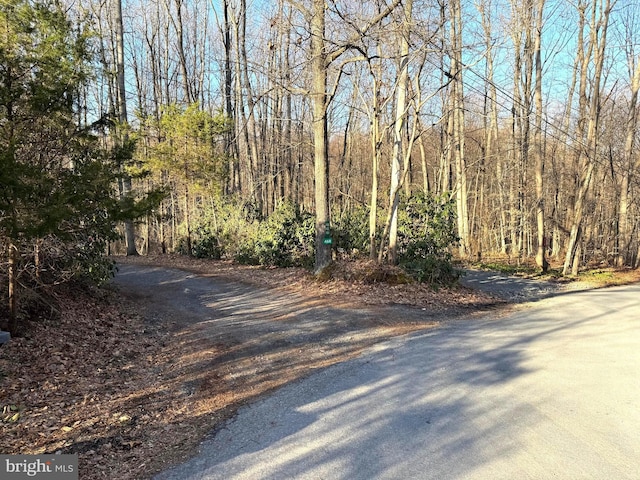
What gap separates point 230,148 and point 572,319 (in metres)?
17.3

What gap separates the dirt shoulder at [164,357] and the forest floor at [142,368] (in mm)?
18

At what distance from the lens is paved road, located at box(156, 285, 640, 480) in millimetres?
3217

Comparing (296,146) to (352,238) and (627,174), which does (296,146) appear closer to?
(352,238)

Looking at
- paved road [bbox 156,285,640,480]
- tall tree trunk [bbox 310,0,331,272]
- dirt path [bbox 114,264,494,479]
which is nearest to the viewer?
paved road [bbox 156,285,640,480]

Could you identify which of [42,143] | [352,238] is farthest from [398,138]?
[42,143]

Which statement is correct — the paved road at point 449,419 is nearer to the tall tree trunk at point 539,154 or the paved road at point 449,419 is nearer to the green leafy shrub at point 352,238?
the green leafy shrub at point 352,238

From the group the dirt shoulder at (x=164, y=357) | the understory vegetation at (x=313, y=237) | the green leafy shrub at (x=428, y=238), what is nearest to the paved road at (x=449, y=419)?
the dirt shoulder at (x=164, y=357)

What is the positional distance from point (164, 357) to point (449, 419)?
4.30 m

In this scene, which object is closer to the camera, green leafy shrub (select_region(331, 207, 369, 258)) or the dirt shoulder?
the dirt shoulder

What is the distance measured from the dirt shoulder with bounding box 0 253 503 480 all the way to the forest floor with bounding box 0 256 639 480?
18mm

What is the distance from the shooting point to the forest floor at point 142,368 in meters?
3.89

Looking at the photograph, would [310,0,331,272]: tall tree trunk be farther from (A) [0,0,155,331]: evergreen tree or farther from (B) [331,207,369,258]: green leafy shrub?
(A) [0,0,155,331]: evergreen tree

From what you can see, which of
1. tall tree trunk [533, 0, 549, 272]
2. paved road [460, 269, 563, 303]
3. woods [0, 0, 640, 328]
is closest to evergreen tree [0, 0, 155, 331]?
woods [0, 0, 640, 328]

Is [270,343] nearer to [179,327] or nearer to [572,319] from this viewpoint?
[179,327]
